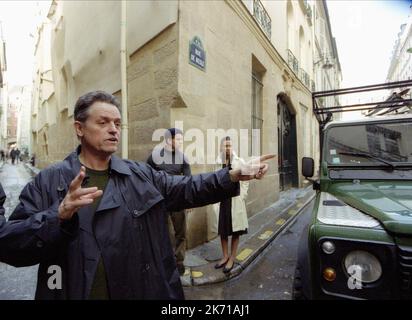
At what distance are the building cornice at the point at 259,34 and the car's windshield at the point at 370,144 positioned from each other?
13.3ft

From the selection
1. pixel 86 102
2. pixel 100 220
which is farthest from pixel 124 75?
pixel 100 220

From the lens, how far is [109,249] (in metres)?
1.35

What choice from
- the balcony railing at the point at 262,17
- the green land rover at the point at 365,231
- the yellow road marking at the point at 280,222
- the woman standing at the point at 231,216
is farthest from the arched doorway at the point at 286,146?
the green land rover at the point at 365,231

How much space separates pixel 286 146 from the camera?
11.9 metres

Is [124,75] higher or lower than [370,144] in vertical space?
higher

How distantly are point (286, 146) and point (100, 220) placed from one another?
11174 millimetres

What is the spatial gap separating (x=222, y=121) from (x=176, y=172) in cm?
252

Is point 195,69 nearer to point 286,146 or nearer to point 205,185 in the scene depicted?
point 205,185

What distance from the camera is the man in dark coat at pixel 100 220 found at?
1.20m

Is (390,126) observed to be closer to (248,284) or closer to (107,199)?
(248,284)

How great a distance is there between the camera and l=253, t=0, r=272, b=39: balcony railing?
307 inches

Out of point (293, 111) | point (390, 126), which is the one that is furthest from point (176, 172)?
point (293, 111)

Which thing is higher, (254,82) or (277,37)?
(277,37)
